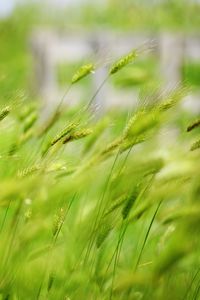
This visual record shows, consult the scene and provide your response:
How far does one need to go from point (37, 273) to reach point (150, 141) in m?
0.27

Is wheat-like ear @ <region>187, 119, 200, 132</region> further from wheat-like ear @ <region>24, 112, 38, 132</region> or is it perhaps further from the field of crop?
wheat-like ear @ <region>24, 112, 38, 132</region>

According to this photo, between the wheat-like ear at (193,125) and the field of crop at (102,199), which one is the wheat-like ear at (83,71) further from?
the wheat-like ear at (193,125)

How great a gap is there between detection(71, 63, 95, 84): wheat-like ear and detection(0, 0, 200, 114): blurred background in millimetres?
30

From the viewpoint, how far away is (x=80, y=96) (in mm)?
6594

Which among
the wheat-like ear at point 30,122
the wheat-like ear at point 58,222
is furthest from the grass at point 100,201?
the wheat-like ear at point 30,122

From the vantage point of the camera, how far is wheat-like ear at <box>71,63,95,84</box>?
48.6 inches

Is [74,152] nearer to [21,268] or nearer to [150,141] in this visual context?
[150,141]

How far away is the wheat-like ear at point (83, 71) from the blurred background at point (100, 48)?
0.03 m

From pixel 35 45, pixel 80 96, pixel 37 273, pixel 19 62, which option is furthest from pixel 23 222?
pixel 19 62

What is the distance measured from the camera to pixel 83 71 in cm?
124

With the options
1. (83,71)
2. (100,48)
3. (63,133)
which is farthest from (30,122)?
(100,48)

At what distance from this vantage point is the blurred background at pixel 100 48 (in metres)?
1.90

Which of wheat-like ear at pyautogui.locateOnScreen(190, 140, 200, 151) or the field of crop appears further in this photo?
wheat-like ear at pyautogui.locateOnScreen(190, 140, 200, 151)

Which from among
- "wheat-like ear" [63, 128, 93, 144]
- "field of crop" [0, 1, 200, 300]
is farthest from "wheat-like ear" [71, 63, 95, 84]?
"wheat-like ear" [63, 128, 93, 144]
